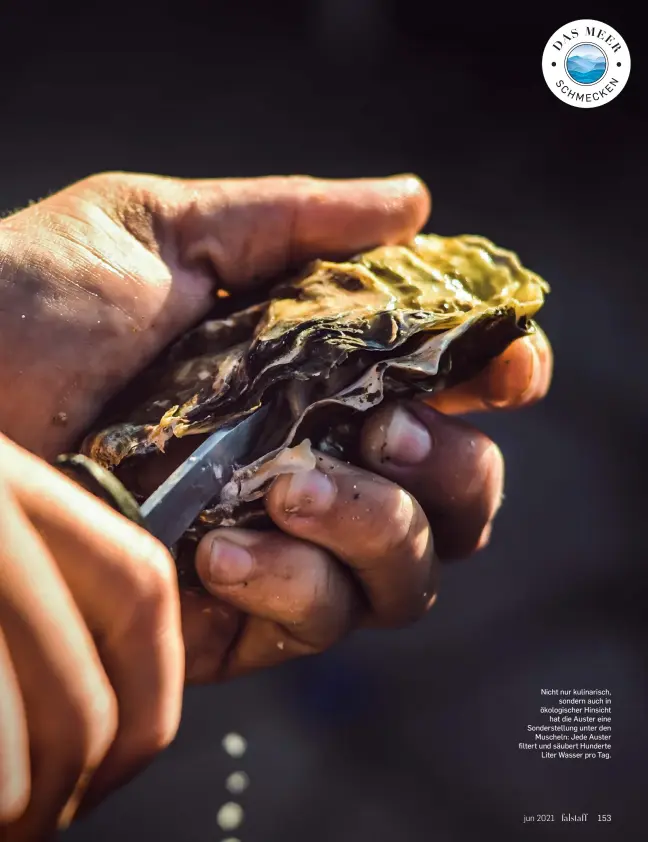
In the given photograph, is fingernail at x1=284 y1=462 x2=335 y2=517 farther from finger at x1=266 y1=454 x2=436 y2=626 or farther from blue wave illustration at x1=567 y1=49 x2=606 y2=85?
blue wave illustration at x1=567 y1=49 x2=606 y2=85

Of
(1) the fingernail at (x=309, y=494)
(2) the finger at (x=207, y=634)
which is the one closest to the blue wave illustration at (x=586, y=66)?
(1) the fingernail at (x=309, y=494)

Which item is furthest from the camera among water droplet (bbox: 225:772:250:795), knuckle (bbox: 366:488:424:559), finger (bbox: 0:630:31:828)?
water droplet (bbox: 225:772:250:795)

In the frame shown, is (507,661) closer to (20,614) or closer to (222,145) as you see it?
(20,614)

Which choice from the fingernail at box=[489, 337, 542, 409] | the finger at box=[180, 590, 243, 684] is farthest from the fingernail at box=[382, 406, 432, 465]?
the finger at box=[180, 590, 243, 684]

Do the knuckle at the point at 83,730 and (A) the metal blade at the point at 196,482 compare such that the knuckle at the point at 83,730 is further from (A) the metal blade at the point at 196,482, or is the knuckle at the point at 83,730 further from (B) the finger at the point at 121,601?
(A) the metal blade at the point at 196,482

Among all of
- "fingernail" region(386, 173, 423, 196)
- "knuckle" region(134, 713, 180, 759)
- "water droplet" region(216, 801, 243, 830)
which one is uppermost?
"fingernail" region(386, 173, 423, 196)

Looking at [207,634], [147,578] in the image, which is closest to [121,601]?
[147,578]

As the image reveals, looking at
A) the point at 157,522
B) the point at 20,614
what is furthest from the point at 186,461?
the point at 20,614
